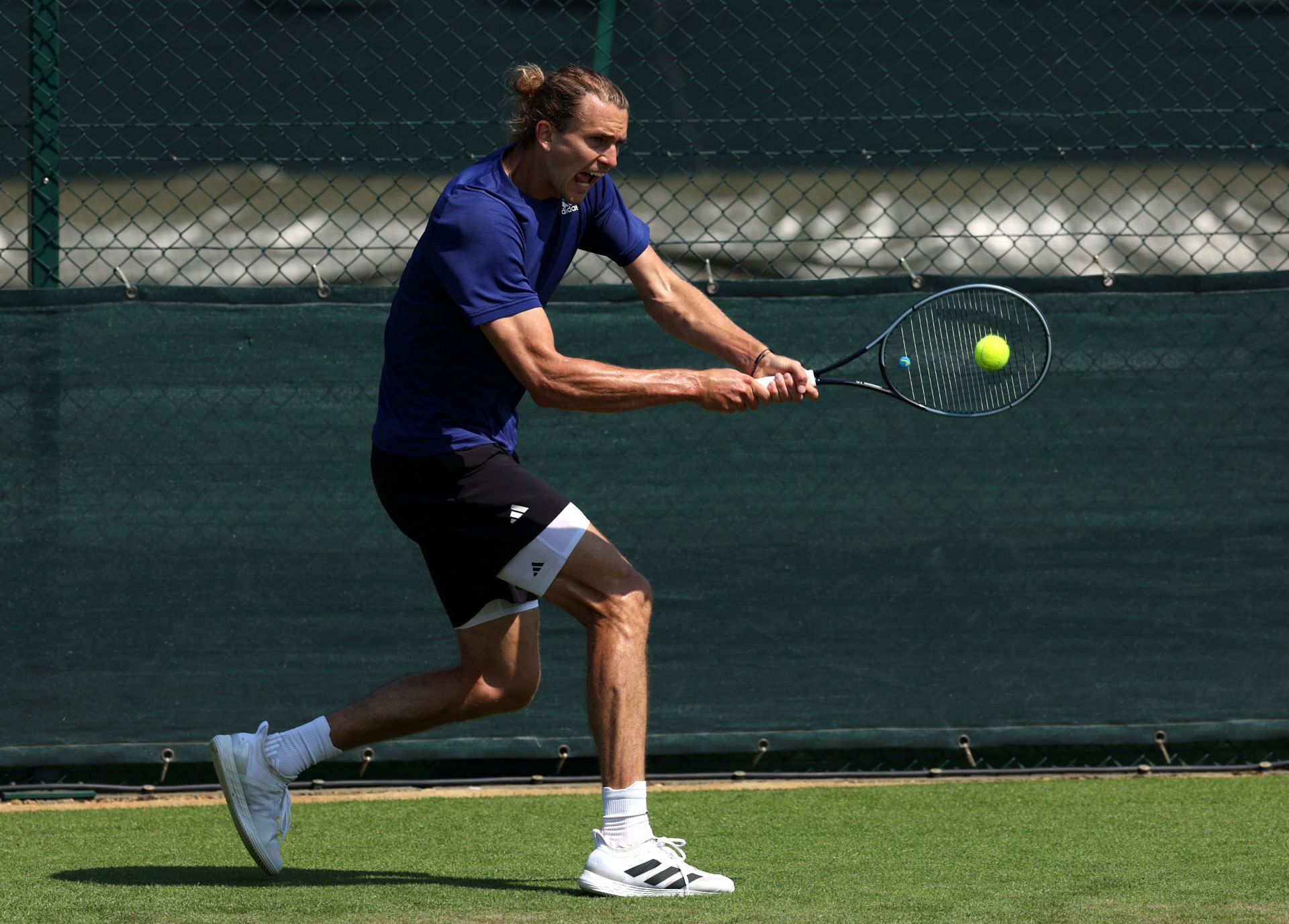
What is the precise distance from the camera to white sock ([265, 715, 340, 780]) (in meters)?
3.40

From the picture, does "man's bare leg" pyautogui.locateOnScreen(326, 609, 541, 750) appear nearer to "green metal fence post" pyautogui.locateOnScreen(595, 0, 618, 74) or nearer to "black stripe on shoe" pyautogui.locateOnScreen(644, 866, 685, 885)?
"black stripe on shoe" pyautogui.locateOnScreen(644, 866, 685, 885)

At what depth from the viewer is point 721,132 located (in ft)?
15.7

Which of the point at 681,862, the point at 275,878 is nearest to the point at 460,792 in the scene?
the point at 275,878

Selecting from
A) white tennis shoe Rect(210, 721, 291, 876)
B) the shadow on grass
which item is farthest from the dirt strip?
white tennis shoe Rect(210, 721, 291, 876)

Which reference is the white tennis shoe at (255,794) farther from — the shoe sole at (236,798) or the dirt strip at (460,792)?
the dirt strip at (460,792)

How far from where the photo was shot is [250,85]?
4711mm

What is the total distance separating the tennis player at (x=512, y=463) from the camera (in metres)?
3.08

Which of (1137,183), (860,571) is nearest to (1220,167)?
(1137,183)

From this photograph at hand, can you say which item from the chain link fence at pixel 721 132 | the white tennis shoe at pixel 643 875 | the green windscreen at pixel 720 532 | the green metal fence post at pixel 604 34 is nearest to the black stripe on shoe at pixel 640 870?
the white tennis shoe at pixel 643 875

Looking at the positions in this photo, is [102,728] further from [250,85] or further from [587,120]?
[587,120]

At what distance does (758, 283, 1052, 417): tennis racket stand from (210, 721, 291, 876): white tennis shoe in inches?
64.1

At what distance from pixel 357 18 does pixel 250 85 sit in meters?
0.39

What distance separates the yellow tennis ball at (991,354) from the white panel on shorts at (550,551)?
4.02ft

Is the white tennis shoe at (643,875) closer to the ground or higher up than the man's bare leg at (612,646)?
closer to the ground
